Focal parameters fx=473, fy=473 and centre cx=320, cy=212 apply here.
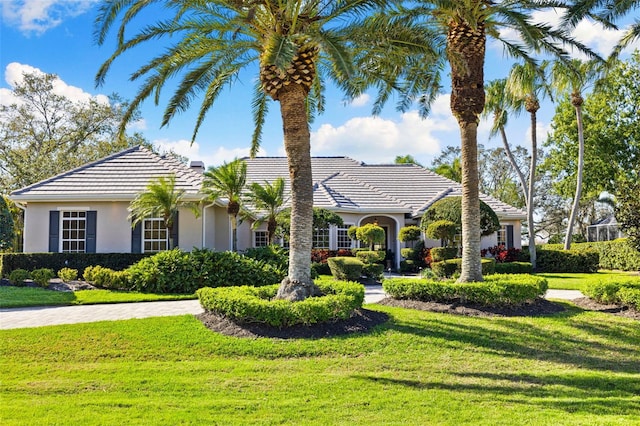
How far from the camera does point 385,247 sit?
26.1m

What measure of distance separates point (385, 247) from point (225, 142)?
35.3 feet

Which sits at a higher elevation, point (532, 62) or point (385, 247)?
point (532, 62)

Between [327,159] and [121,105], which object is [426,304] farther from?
[121,105]

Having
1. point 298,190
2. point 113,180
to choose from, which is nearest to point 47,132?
point 113,180

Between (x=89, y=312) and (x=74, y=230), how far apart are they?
8.33 meters

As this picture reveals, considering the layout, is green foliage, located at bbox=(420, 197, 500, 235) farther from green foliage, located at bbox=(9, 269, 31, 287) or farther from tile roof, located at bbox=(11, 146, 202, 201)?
green foliage, located at bbox=(9, 269, 31, 287)

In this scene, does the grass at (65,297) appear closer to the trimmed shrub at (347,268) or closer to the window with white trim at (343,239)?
the trimmed shrub at (347,268)

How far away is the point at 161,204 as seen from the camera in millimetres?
16328

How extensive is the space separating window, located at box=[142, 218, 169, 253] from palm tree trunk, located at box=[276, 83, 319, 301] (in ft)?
32.9

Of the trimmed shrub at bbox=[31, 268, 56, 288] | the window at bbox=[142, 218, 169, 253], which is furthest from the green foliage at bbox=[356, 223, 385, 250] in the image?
the trimmed shrub at bbox=[31, 268, 56, 288]

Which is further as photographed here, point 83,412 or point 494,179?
point 494,179

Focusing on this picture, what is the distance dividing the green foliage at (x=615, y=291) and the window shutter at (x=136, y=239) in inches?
597

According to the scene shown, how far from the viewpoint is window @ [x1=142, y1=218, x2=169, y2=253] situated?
60.1ft

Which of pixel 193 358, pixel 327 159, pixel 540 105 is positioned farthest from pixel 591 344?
pixel 327 159
